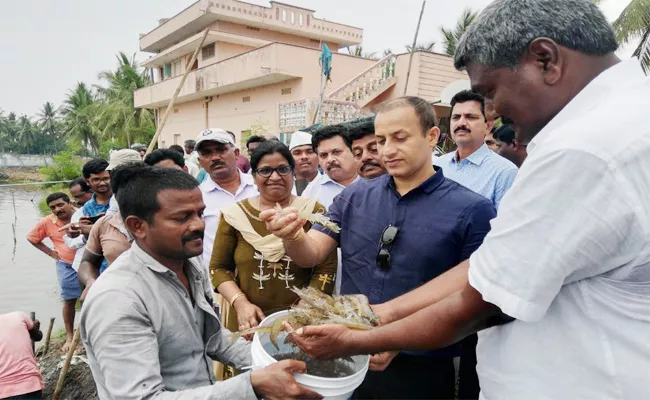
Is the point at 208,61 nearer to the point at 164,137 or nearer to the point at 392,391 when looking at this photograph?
the point at 164,137

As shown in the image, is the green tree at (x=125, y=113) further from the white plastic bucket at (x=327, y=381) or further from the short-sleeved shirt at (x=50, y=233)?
the white plastic bucket at (x=327, y=381)

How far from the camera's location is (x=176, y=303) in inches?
76.0

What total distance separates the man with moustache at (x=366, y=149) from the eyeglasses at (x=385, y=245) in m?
1.37

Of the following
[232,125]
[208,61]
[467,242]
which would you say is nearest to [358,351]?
[467,242]

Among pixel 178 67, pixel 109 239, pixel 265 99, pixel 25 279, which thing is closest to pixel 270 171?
pixel 109 239

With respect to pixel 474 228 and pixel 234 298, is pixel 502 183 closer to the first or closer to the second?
pixel 474 228

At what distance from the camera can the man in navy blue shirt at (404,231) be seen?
1.91 meters

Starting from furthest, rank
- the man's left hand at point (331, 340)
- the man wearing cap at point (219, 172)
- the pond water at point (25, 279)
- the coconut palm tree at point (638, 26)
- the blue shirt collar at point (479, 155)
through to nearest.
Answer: the coconut palm tree at point (638, 26) → the pond water at point (25, 279) → the man wearing cap at point (219, 172) → the blue shirt collar at point (479, 155) → the man's left hand at point (331, 340)

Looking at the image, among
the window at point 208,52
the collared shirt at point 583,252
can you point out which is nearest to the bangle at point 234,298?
the collared shirt at point 583,252

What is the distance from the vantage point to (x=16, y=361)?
136 inches

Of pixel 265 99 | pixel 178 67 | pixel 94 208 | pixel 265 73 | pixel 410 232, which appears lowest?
pixel 94 208

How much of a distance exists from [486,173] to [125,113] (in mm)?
34164

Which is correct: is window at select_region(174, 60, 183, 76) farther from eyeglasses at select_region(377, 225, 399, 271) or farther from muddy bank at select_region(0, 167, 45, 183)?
eyeglasses at select_region(377, 225, 399, 271)

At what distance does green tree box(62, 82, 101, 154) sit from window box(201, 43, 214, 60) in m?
21.1
